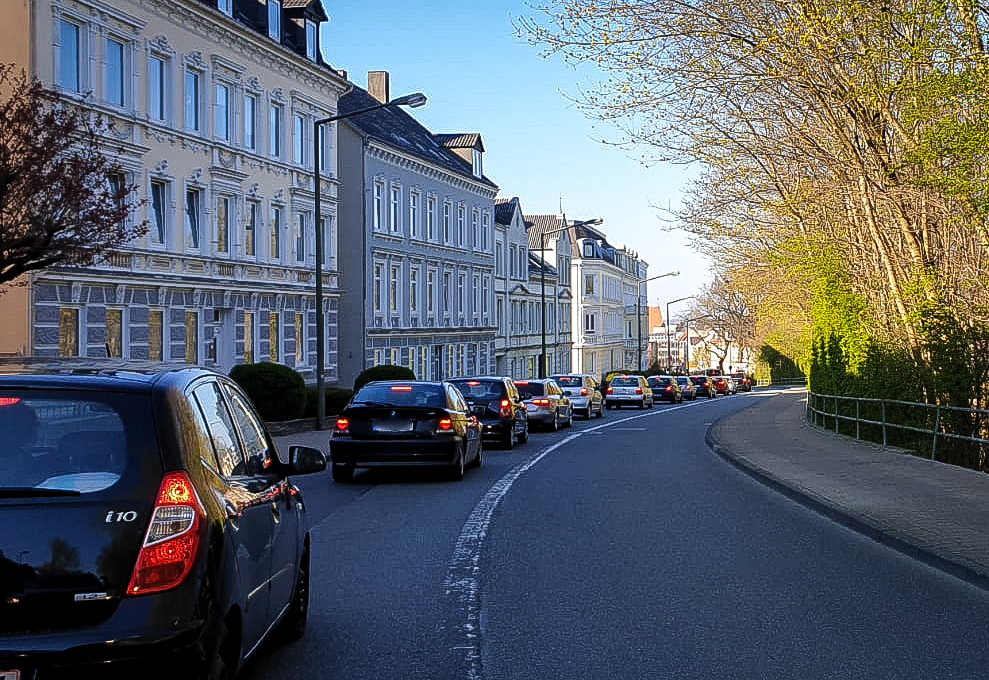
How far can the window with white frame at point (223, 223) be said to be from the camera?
36.2 meters

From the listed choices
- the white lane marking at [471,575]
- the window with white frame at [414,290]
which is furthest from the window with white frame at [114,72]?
the window with white frame at [414,290]

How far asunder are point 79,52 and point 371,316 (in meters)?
22.8

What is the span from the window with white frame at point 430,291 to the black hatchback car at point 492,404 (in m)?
31.0

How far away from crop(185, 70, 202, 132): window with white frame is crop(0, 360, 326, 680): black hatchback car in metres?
30.0

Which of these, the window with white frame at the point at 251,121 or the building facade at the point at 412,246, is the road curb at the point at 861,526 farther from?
the building facade at the point at 412,246

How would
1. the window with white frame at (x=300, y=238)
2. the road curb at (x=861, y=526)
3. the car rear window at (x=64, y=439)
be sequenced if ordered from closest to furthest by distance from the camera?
the car rear window at (x=64, y=439), the road curb at (x=861, y=526), the window with white frame at (x=300, y=238)

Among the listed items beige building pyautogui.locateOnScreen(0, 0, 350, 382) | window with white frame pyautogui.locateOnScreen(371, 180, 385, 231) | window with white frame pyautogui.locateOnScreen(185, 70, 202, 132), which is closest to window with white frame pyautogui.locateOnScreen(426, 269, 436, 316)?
window with white frame pyautogui.locateOnScreen(371, 180, 385, 231)

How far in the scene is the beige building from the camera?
1114 inches

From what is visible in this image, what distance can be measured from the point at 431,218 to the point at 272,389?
2895 cm

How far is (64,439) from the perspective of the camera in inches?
201

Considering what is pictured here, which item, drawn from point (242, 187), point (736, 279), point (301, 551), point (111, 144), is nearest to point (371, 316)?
point (242, 187)

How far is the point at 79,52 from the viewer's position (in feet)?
95.0

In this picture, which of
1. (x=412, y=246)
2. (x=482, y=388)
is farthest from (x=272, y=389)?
(x=412, y=246)

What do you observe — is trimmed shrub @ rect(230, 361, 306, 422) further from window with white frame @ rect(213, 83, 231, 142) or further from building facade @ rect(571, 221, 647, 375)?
building facade @ rect(571, 221, 647, 375)
